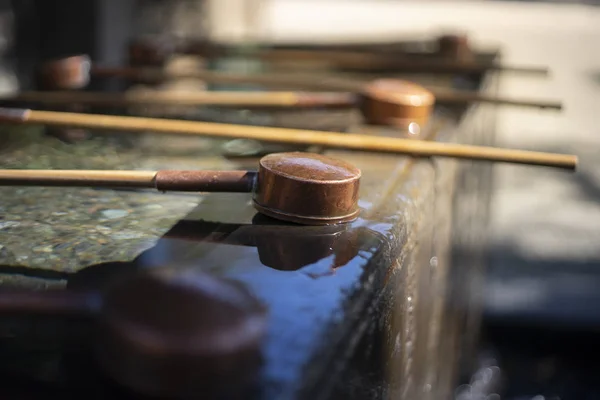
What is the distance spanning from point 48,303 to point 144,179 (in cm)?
50

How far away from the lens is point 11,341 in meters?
0.88

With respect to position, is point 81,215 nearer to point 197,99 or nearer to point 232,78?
point 197,99

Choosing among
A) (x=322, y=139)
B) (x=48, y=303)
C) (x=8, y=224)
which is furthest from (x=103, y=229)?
(x=322, y=139)

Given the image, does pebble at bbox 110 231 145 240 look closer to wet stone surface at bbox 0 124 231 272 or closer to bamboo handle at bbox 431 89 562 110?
wet stone surface at bbox 0 124 231 272

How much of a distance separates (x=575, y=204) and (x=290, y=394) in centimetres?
578

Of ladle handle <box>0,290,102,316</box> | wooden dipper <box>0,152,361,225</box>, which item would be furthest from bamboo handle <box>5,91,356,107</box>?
ladle handle <box>0,290,102,316</box>

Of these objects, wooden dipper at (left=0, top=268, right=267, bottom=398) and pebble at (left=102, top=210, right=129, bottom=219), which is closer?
wooden dipper at (left=0, top=268, right=267, bottom=398)

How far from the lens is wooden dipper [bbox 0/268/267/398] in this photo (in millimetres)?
723

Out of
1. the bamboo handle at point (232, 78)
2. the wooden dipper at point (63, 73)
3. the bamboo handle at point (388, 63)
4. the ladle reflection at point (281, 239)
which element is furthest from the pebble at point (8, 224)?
the bamboo handle at point (388, 63)

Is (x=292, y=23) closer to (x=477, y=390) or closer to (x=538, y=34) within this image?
(x=538, y=34)

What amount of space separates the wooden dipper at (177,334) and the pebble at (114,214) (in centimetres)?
56

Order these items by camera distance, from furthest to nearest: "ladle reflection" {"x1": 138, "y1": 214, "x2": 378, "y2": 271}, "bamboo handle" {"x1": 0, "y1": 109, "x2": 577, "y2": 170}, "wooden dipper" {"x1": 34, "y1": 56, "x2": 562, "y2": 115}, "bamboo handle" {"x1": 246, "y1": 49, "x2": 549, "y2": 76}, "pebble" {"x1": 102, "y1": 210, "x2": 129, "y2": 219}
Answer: "bamboo handle" {"x1": 246, "y1": 49, "x2": 549, "y2": 76} → "wooden dipper" {"x1": 34, "y1": 56, "x2": 562, "y2": 115} → "bamboo handle" {"x1": 0, "y1": 109, "x2": 577, "y2": 170} → "pebble" {"x1": 102, "y1": 210, "x2": 129, "y2": 219} → "ladle reflection" {"x1": 138, "y1": 214, "x2": 378, "y2": 271}

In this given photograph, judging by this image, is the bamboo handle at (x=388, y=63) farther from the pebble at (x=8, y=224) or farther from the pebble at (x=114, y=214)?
the pebble at (x=8, y=224)

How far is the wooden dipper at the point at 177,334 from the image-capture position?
723 mm
